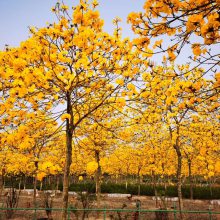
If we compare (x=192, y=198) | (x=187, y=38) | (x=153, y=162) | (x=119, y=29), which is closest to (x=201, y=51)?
(x=187, y=38)

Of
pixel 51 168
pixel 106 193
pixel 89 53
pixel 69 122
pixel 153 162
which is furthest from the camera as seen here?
pixel 106 193

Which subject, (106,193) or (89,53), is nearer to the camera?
(89,53)

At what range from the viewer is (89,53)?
5023 mm

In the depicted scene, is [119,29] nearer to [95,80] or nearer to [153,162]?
[95,80]

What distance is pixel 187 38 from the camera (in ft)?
10.4

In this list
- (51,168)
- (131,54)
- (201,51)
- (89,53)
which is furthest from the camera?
(131,54)

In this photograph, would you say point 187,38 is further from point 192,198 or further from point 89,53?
point 192,198

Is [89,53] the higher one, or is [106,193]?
[89,53]

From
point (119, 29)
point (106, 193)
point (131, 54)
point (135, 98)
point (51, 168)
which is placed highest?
point (119, 29)

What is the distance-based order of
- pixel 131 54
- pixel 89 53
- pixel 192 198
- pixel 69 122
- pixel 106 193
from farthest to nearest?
1. pixel 106 193
2. pixel 192 198
3. pixel 69 122
4. pixel 131 54
5. pixel 89 53

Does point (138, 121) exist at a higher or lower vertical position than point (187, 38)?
lower

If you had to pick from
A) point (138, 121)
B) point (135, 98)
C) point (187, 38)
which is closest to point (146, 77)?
point (135, 98)

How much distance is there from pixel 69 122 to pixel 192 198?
20.8 m

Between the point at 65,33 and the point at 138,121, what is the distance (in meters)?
2.37
